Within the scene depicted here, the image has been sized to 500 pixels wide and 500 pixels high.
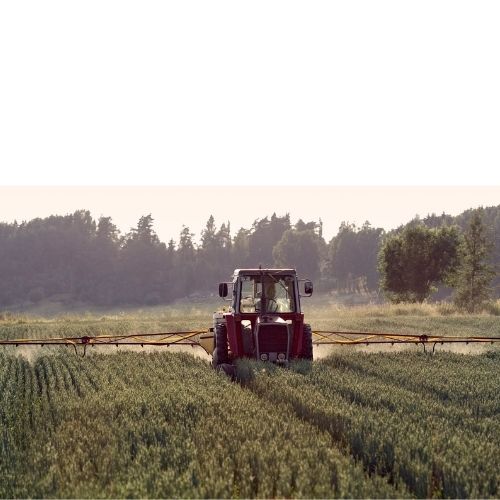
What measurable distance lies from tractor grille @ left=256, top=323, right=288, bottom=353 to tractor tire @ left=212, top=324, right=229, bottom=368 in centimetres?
95

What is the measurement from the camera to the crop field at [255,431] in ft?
23.5

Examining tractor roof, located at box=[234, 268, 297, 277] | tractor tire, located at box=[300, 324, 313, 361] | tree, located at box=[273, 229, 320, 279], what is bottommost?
tractor tire, located at box=[300, 324, 313, 361]

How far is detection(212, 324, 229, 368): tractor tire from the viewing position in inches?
645

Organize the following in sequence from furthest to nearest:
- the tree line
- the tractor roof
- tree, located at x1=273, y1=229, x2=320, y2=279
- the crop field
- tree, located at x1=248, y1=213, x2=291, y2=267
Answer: tree, located at x1=248, y1=213, x2=291, y2=267
tree, located at x1=273, y1=229, x2=320, y2=279
the tree line
the tractor roof
the crop field

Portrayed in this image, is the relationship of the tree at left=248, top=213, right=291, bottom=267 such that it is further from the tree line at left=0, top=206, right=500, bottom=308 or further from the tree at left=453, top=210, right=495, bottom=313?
the tree at left=453, top=210, right=495, bottom=313

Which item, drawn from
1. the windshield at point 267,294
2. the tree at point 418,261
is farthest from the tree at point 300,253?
the windshield at point 267,294

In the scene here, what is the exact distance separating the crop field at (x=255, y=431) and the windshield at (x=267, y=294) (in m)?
1.71

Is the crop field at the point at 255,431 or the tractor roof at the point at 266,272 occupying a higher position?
the tractor roof at the point at 266,272

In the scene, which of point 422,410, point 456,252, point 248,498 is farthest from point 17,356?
point 456,252

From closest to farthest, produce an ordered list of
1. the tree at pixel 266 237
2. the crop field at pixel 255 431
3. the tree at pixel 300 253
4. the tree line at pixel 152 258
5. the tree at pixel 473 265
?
the crop field at pixel 255 431, the tree at pixel 473 265, the tree line at pixel 152 258, the tree at pixel 300 253, the tree at pixel 266 237

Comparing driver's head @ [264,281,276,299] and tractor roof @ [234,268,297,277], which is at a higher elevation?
tractor roof @ [234,268,297,277]

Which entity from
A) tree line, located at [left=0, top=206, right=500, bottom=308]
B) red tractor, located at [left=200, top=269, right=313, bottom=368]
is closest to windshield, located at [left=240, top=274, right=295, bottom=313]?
red tractor, located at [left=200, top=269, right=313, bottom=368]

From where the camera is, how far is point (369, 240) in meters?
131

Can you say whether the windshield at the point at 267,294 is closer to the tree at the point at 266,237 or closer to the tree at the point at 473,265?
the tree at the point at 473,265
